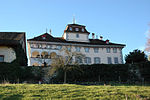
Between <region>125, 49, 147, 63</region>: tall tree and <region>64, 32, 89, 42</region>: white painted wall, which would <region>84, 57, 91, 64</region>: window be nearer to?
<region>64, 32, 89, 42</region>: white painted wall

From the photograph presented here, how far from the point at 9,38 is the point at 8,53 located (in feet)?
7.13

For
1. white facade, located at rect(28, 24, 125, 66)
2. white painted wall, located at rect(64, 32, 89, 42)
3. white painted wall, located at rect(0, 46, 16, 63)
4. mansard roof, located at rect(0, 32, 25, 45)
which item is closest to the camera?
mansard roof, located at rect(0, 32, 25, 45)

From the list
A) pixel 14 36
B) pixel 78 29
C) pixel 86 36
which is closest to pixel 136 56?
pixel 86 36

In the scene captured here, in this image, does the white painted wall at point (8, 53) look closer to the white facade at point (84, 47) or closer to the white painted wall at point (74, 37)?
the white facade at point (84, 47)

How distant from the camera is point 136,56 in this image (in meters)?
36.7

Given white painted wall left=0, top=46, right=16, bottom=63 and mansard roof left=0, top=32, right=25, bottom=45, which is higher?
mansard roof left=0, top=32, right=25, bottom=45

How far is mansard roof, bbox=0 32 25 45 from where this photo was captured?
23.0 meters

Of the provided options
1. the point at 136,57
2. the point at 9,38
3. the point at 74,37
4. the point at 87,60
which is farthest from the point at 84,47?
the point at 9,38

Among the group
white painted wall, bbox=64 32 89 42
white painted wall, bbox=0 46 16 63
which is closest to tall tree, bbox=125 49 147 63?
white painted wall, bbox=64 32 89 42

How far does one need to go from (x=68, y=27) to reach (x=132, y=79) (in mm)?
20496

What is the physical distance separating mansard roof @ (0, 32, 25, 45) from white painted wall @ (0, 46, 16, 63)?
0.99 m

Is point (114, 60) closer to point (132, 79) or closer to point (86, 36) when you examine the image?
point (86, 36)

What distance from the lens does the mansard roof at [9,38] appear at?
23.0 metres

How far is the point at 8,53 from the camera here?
2350 centimetres
